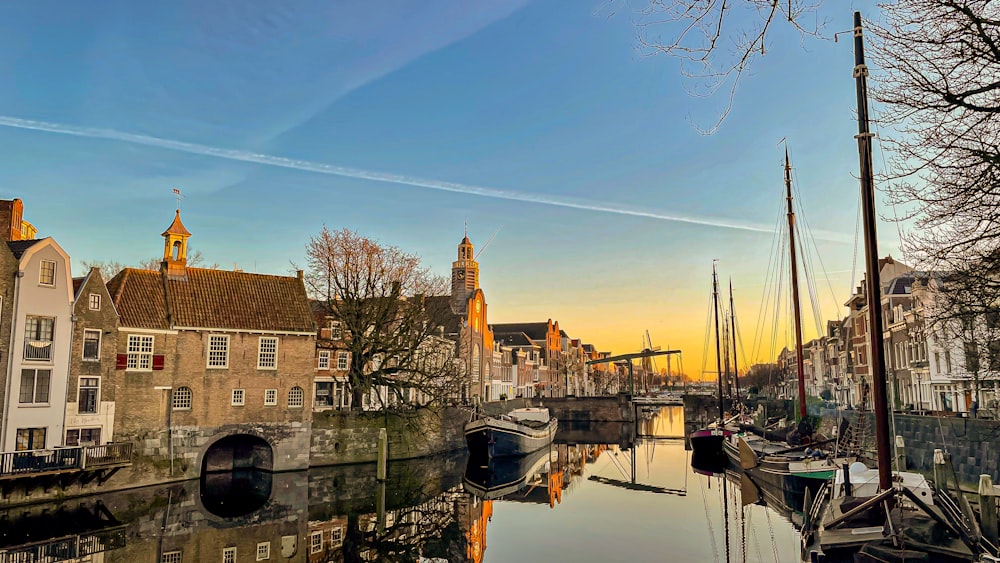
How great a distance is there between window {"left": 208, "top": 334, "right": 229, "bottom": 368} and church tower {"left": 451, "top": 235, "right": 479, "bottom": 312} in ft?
128

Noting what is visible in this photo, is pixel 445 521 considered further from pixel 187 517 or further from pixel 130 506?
pixel 130 506

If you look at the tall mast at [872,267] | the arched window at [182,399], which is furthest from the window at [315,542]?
the tall mast at [872,267]

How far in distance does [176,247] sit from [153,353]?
7479mm

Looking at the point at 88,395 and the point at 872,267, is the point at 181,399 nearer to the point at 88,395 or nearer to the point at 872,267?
the point at 88,395

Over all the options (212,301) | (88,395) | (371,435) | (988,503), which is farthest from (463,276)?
(988,503)

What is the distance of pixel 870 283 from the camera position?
52.6 feet

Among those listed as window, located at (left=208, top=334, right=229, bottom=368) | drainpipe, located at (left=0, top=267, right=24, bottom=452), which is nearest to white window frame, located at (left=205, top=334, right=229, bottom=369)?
window, located at (left=208, top=334, right=229, bottom=368)

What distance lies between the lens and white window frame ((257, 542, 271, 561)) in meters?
21.9

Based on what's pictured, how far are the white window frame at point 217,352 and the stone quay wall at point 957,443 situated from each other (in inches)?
1293

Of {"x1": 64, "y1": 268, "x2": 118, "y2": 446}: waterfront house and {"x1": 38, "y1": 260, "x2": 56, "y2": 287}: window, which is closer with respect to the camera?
{"x1": 38, "y1": 260, "x2": 56, "y2": 287}: window

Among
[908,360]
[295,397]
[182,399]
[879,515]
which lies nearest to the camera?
[879,515]

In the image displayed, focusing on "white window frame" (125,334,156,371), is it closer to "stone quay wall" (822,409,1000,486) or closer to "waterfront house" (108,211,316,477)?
"waterfront house" (108,211,316,477)

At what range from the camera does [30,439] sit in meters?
29.7

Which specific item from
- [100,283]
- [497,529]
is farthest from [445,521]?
[100,283]
